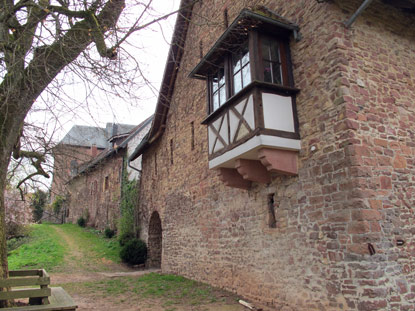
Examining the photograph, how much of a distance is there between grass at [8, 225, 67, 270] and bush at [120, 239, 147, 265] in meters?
2.79

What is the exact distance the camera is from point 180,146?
11.6m

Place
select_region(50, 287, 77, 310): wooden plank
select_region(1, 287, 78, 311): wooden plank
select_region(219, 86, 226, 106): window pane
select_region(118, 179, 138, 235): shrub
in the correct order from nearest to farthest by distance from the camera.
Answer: select_region(1, 287, 78, 311): wooden plank
select_region(50, 287, 77, 310): wooden plank
select_region(219, 86, 226, 106): window pane
select_region(118, 179, 138, 235): shrub

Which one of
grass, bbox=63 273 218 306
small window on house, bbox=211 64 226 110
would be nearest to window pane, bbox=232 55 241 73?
small window on house, bbox=211 64 226 110

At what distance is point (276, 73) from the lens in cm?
620

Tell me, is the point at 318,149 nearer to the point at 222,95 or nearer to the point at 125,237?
the point at 222,95

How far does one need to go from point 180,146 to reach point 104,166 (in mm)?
13333

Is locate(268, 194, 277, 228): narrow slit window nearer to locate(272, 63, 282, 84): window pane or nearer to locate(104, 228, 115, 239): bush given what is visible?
locate(272, 63, 282, 84): window pane

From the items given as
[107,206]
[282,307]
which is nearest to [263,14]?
[282,307]

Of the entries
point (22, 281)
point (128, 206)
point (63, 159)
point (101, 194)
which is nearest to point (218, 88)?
point (63, 159)

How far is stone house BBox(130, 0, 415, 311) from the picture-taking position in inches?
190

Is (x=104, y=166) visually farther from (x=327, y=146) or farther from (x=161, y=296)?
(x=327, y=146)

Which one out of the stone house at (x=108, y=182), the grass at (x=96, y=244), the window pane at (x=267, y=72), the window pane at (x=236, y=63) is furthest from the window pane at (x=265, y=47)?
the grass at (x=96, y=244)

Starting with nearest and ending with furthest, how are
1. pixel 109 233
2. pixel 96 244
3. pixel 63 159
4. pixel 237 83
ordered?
pixel 237 83
pixel 63 159
pixel 96 244
pixel 109 233

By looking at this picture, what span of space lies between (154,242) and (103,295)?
623cm
